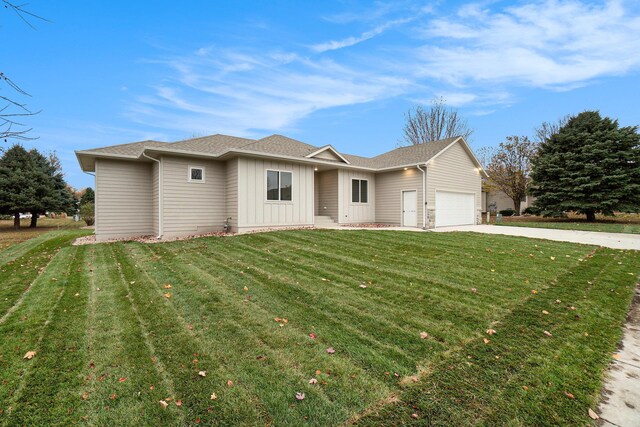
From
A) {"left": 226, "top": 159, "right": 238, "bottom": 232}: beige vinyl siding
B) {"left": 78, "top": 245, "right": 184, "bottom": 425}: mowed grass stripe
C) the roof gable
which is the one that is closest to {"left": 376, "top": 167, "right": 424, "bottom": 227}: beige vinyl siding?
the roof gable

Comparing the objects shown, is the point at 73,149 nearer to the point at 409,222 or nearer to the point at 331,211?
the point at 331,211

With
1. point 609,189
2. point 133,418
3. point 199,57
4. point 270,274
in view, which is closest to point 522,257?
point 270,274

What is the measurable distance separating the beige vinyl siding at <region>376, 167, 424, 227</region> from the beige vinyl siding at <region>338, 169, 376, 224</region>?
357mm

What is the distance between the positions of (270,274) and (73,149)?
10102 millimetres

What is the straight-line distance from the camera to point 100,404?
2.10 meters

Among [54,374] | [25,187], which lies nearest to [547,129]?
[54,374]

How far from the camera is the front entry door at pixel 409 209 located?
1470 centimetres

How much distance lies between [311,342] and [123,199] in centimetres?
1195

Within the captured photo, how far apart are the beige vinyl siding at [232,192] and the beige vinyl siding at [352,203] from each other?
17.4 ft

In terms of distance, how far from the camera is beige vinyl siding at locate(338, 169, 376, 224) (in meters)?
14.6

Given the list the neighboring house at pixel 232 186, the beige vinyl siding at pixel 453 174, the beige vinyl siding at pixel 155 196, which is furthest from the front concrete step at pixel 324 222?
the beige vinyl siding at pixel 155 196

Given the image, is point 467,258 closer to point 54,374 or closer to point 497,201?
point 54,374

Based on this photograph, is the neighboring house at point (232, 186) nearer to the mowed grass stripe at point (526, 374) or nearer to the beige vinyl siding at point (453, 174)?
the beige vinyl siding at point (453, 174)

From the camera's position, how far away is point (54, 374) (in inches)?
96.7
